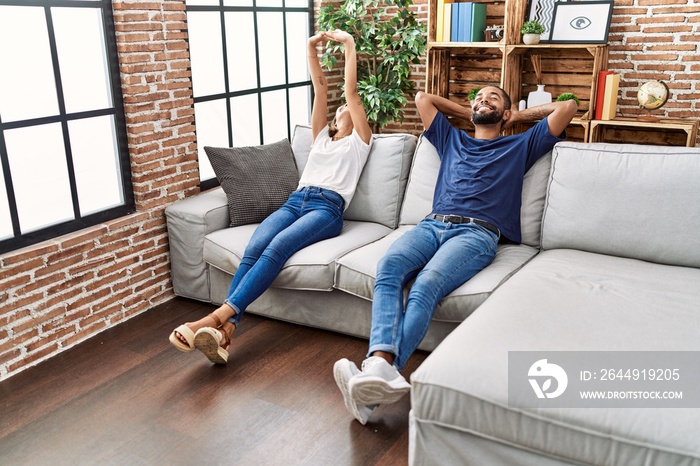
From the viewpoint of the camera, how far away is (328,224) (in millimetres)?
3090

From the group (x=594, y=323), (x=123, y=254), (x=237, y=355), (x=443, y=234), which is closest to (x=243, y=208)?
(x=123, y=254)

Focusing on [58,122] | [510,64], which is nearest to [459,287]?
[58,122]

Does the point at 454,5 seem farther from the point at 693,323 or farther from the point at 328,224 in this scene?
the point at 693,323

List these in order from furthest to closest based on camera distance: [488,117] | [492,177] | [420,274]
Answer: [488,117] → [492,177] → [420,274]

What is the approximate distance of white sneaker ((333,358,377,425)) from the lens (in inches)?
84.4

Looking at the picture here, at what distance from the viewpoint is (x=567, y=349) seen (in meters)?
1.90

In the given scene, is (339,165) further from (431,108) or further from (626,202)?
(626,202)

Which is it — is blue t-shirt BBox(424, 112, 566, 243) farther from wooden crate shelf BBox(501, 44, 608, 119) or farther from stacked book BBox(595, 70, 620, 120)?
wooden crate shelf BBox(501, 44, 608, 119)

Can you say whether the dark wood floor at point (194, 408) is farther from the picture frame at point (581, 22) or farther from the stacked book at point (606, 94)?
the picture frame at point (581, 22)

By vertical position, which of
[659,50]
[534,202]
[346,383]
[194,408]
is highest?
[659,50]

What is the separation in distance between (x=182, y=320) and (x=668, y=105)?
11.2 feet

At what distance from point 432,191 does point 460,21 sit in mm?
1777

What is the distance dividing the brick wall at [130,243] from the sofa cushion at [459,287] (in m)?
1.16

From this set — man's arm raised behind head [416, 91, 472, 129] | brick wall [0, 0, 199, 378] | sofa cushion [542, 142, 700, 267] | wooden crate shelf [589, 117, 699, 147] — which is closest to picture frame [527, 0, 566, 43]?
wooden crate shelf [589, 117, 699, 147]
